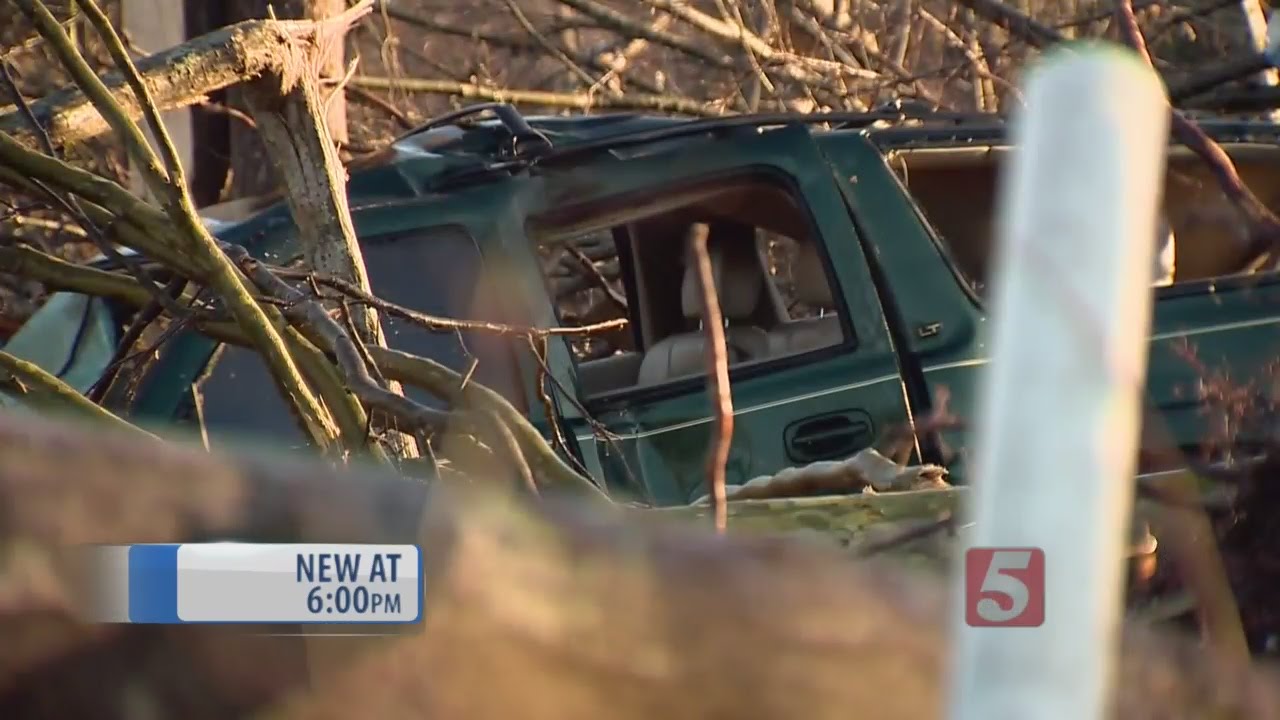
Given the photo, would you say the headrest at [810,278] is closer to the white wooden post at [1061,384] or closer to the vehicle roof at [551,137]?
the vehicle roof at [551,137]

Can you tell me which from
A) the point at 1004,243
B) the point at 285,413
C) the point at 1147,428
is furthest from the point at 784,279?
the point at 1004,243

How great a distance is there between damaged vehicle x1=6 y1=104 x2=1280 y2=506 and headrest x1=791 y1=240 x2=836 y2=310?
0.13 metres

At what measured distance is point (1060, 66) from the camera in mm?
777

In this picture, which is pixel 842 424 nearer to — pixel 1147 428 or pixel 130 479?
pixel 1147 428

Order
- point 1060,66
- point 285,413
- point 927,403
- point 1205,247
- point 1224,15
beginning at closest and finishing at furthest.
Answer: point 1060,66
point 285,413
point 927,403
point 1205,247
point 1224,15

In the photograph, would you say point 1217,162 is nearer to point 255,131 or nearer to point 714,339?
point 714,339

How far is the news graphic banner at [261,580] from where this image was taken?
2.61ft

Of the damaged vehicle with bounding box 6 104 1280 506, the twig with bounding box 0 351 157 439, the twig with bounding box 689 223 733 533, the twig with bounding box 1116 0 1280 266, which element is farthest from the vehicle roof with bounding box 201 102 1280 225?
the twig with bounding box 689 223 733 533

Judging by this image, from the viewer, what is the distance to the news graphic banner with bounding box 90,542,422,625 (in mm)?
795

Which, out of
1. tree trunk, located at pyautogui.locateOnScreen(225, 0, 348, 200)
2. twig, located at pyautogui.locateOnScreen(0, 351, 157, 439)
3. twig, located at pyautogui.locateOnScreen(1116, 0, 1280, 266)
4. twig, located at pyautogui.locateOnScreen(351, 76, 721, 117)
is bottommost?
twig, located at pyautogui.locateOnScreen(1116, 0, 1280, 266)

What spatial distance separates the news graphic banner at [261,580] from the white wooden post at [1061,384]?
27 cm

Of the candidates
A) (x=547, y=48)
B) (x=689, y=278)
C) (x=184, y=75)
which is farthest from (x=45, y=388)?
(x=547, y=48)

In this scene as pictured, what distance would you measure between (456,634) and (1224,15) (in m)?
8.60

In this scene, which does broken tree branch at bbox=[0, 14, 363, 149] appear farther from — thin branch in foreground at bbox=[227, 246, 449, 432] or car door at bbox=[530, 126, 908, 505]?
car door at bbox=[530, 126, 908, 505]
